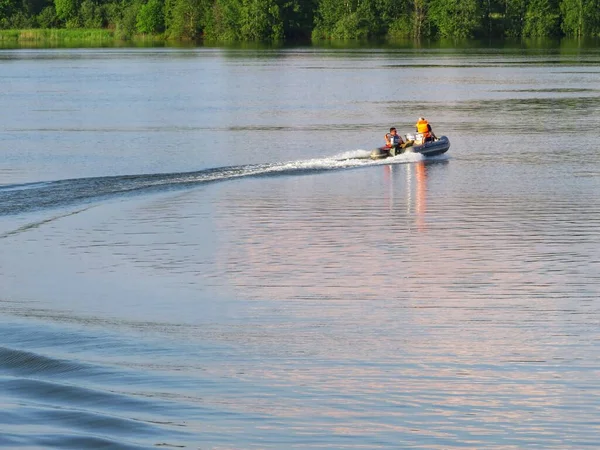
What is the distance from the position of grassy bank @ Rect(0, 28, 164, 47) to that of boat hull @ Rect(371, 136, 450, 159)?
131793 millimetres

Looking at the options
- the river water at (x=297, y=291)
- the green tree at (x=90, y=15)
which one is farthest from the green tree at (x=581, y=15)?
the river water at (x=297, y=291)

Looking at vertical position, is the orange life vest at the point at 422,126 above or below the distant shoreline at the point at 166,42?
below

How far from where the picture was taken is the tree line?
145375 millimetres

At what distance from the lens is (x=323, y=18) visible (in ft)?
515

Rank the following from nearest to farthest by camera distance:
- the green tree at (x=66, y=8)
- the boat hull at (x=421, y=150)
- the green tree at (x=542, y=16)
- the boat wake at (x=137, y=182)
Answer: the boat wake at (x=137, y=182), the boat hull at (x=421, y=150), the green tree at (x=542, y=16), the green tree at (x=66, y=8)

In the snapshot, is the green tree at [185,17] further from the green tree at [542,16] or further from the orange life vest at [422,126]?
the orange life vest at [422,126]

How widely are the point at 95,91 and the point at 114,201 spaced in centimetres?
4555

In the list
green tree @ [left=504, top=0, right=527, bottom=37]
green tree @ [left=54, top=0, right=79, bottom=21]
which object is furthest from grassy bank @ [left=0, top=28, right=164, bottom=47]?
green tree @ [left=504, top=0, right=527, bottom=37]

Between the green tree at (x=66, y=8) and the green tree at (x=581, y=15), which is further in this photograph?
the green tree at (x=66, y=8)

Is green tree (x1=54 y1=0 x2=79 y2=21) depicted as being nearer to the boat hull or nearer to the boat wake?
the boat hull

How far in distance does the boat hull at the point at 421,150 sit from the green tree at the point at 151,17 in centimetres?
13217

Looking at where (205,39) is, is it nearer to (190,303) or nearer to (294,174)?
(294,174)

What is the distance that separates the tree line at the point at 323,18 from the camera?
145375 mm

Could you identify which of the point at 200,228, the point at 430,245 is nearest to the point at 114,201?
the point at 200,228
